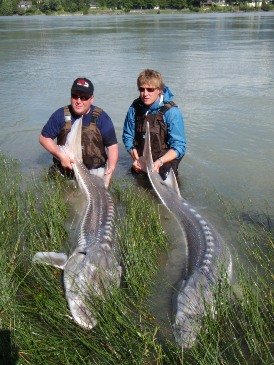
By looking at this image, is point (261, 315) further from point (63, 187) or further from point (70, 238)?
point (63, 187)

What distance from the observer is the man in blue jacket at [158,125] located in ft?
21.3

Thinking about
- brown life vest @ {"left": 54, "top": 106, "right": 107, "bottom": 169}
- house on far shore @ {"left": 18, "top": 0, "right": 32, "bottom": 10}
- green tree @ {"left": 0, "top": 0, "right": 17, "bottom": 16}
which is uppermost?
house on far shore @ {"left": 18, "top": 0, "right": 32, "bottom": 10}

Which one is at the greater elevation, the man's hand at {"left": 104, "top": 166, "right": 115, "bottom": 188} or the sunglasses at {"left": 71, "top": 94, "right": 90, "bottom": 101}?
the sunglasses at {"left": 71, "top": 94, "right": 90, "bottom": 101}

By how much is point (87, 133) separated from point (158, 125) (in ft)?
3.47

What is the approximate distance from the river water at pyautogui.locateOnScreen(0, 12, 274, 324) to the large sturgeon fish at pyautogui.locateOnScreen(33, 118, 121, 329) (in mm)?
1510

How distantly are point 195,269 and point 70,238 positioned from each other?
5.88 feet

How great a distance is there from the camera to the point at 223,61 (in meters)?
19.4

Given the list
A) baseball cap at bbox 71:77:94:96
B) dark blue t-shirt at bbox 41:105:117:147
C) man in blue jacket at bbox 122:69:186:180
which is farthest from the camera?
dark blue t-shirt at bbox 41:105:117:147

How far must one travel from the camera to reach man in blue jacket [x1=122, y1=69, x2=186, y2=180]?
Answer: 6.50m

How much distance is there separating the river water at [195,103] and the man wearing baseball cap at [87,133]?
0.95 metres

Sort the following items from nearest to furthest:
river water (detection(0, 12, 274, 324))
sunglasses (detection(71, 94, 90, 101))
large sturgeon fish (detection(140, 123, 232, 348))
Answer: large sturgeon fish (detection(140, 123, 232, 348))
sunglasses (detection(71, 94, 90, 101))
river water (detection(0, 12, 274, 324))

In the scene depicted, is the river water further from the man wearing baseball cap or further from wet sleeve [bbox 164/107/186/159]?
the man wearing baseball cap

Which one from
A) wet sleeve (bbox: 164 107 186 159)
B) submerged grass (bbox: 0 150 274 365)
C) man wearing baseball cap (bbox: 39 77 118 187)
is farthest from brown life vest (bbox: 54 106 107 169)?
submerged grass (bbox: 0 150 274 365)

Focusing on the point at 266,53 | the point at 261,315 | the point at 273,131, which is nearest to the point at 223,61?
the point at 266,53
